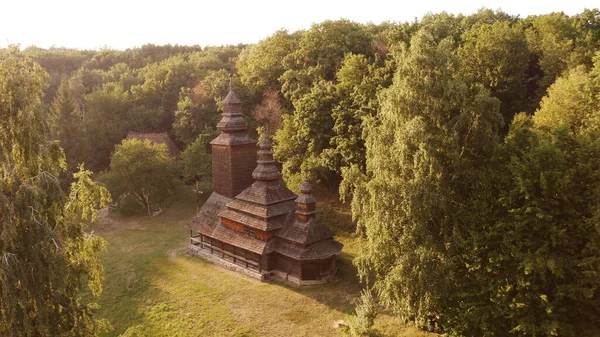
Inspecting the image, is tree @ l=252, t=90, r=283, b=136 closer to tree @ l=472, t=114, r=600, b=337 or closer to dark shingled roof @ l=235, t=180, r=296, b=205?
dark shingled roof @ l=235, t=180, r=296, b=205

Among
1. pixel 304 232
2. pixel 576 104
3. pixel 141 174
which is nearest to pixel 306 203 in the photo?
pixel 304 232

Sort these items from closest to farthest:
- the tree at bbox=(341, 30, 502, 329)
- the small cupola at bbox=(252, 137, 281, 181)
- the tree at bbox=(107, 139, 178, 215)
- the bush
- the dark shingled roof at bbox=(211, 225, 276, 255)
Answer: the tree at bbox=(341, 30, 502, 329) → the bush → the dark shingled roof at bbox=(211, 225, 276, 255) → the small cupola at bbox=(252, 137, 281, 181) → the tree at bbox=(107, 139, 178, 215)

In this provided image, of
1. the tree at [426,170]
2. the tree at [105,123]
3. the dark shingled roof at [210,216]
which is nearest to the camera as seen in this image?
the tree at [426,170]

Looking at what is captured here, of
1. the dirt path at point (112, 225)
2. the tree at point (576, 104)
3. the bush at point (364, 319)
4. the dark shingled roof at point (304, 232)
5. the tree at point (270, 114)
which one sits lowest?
the dirt path at point (112, 225)

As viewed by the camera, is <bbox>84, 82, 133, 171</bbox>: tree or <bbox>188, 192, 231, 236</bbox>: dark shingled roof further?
<bbox>84, 82, 133, 171</bbox>: tree

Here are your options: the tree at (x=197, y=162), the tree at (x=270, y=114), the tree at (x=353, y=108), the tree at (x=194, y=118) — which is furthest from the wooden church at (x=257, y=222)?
the tree at (x=194, y=118)

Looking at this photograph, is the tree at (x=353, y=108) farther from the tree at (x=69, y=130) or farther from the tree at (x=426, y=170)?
the tree at (x=69, y=130)

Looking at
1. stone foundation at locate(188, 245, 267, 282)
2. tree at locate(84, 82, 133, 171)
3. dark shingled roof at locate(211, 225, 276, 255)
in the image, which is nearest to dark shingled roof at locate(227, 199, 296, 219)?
dark shingled roof at locate(211, 225, 276, 255)
